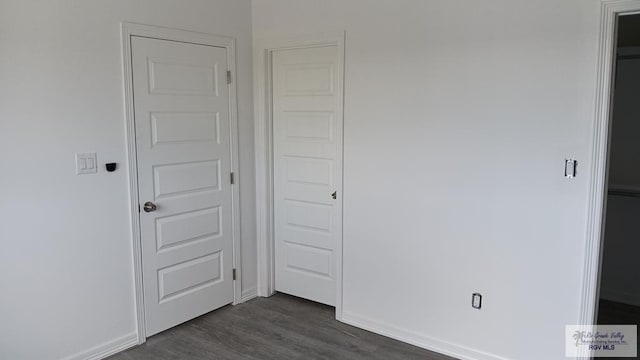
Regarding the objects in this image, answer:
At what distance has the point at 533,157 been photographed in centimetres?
276

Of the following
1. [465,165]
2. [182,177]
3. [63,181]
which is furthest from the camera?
[182,177]

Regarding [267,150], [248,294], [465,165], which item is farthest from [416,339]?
[267,150]

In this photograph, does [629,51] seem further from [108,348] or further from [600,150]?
[108,348]

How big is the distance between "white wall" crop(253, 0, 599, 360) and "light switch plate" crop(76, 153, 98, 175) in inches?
66.3

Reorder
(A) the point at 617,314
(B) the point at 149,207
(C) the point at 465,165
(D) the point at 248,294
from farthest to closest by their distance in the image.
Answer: (D) the point at 248,294 → (A) the point at 617,314 → (B) the point at 149,207 → (C) the point at 465,165

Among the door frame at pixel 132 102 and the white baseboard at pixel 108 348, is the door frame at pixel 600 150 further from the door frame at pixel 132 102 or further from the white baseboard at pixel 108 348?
the white baseboard at pixel 108 348

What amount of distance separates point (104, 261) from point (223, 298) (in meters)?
1.11

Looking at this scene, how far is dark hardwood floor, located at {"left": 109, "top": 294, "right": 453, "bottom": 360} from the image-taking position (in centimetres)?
320

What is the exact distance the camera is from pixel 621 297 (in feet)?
13.3

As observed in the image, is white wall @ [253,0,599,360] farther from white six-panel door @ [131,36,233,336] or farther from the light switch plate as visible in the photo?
the light switch plate

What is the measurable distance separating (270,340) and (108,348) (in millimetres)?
1069

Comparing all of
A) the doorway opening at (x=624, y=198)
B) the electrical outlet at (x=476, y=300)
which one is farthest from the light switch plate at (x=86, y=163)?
the doorway opening at (x=624, y=198)

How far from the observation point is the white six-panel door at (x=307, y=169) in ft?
12.1

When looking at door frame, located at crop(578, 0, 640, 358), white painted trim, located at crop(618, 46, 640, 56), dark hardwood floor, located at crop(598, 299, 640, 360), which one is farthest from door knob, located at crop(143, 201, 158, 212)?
white painted trim, located at crop(618, 46, 640, 56)
